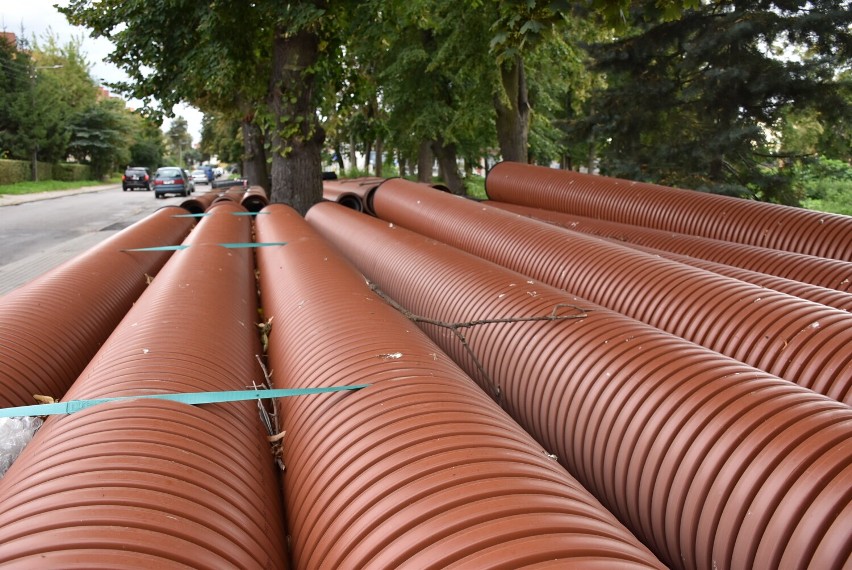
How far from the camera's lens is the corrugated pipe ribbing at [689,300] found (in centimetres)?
258

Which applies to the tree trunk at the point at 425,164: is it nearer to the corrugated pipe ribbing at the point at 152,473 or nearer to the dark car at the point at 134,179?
the corrugated pipe ribbing at the point at 152,473

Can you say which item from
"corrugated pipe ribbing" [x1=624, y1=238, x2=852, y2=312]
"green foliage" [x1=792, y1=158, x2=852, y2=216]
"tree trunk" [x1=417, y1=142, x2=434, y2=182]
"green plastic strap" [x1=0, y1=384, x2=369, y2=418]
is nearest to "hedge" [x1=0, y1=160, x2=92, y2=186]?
"tree trunk" [x1=417, y1=142, x2=434, y2=182]

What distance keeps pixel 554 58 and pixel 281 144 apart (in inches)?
313

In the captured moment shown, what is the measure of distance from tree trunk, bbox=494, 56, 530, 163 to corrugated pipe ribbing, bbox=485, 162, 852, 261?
4311 millimetres

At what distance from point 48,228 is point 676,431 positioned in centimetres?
1725

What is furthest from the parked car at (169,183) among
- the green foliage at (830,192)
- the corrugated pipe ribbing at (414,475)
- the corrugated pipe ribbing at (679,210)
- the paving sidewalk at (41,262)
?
the corrugated pipe ribbing at (414,475)

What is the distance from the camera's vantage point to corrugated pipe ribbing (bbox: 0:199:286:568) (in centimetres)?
127

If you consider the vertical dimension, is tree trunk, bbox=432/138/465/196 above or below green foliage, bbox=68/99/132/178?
below

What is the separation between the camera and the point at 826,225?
5.56 meters

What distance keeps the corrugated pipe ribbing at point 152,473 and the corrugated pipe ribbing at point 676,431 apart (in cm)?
128

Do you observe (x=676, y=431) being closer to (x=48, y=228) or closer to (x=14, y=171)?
(x=48, y=228)

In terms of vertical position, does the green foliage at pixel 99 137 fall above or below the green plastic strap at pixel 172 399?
above

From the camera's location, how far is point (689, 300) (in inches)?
131

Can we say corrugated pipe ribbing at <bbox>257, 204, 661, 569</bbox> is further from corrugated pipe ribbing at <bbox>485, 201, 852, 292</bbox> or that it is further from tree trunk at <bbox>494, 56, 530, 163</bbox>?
tree trunk at <bbox>494, 56, 530, 163</bbox>
